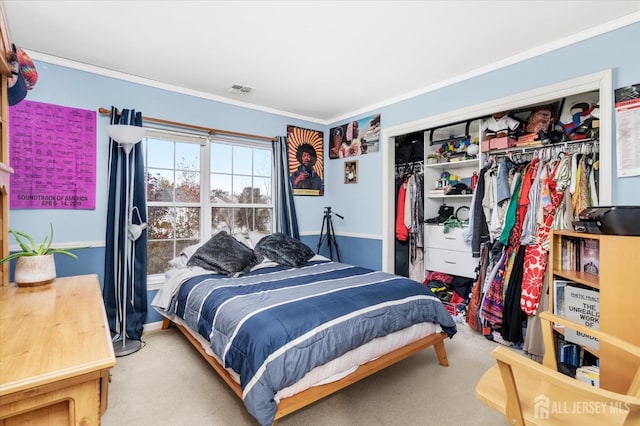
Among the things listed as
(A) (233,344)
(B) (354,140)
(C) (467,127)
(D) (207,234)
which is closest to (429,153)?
(C) (467,127)

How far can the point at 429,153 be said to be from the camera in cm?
409

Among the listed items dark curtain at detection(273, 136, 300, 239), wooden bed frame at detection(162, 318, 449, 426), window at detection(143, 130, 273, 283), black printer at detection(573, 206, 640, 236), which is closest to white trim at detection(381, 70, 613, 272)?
black printer at detection(573, 206, 640, 236)

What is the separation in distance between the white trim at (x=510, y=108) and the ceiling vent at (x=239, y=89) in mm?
1653

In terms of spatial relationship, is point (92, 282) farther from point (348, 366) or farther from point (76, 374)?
point (348, 366)

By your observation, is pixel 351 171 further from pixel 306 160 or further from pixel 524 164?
pixel 524 164

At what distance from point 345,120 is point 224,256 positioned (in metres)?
2.50

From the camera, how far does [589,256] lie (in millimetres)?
2078

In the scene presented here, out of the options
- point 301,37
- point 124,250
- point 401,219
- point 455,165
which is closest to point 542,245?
point 455,165

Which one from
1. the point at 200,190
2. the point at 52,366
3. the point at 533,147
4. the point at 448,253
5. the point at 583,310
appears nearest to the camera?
the point at 52,366

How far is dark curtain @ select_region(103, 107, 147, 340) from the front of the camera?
2.83 meters

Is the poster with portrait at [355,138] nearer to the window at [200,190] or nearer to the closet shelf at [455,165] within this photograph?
the closet shelf at [455,165]

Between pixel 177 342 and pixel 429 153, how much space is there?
3642 mm

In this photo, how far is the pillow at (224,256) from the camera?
2.85 metres

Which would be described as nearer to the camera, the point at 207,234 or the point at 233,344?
the point at 233,344
